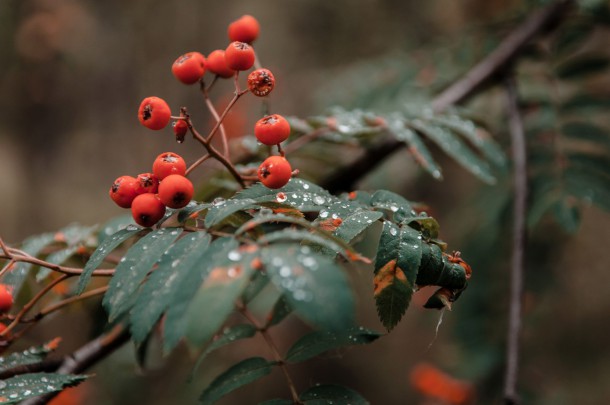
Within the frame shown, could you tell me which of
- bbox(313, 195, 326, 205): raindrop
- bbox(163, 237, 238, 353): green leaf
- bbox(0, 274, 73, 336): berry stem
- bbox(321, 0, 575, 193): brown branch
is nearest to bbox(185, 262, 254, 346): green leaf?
bbox(163, 237, 238, 353): green leaf

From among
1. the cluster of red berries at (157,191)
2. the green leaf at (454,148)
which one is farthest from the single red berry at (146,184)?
the green leaf at (454,148)

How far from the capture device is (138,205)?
0.74 meters

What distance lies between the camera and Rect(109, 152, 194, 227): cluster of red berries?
2.36 ft

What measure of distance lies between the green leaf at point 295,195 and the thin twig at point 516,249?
600 millimetres

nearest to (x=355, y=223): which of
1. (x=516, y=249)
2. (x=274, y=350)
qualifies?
(x=274, y=350)

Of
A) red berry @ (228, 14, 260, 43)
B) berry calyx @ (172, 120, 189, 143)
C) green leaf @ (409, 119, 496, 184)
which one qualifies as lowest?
green leaf @ (409, 119, 496, 184)

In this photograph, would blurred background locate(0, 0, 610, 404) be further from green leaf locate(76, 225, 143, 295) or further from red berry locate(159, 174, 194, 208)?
red berry locate(159, 174, 194, 208)

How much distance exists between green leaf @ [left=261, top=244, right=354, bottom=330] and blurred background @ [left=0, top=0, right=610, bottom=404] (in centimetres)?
85

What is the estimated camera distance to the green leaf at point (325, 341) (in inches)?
30.7

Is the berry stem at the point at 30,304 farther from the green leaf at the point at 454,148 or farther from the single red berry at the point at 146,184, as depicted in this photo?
the green leaf at the point at 454,148

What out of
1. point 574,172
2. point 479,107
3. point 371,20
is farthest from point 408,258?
point 371,20

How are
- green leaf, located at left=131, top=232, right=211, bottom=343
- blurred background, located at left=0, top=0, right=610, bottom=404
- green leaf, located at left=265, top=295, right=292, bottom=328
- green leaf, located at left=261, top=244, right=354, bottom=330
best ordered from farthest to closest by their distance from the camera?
blurred background, located at left=0, top=0, right=610, bottom=404, green leaf, located at left=265, top=295, right=292, bottom=328, green leaf, located at left=131, top=232, right=211, bottom=343, green leaf, located at left=261, top=244, right=354, bottom=330

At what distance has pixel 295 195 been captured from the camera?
0.77 meters

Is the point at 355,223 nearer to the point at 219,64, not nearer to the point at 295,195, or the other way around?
the point at 295,195
